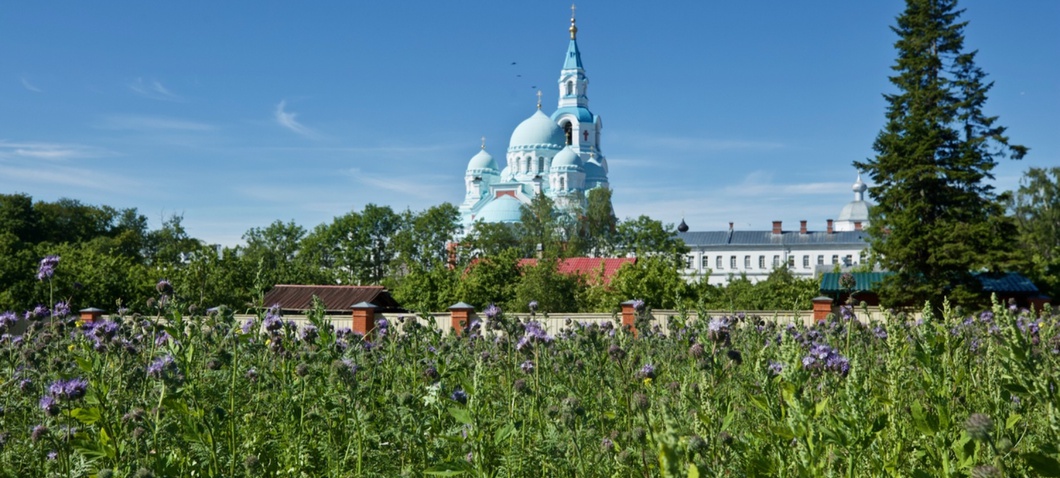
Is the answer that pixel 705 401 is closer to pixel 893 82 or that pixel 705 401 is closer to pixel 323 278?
pixel 893 82

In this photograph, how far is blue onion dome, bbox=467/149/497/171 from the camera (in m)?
98.9

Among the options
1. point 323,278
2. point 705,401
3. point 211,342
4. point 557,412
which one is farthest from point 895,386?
point 323,278

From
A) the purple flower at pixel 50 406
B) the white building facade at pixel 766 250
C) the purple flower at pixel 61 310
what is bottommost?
the purple flower at pixel 50 406

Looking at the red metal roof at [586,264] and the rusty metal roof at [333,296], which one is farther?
the red metal roof at [586,264]

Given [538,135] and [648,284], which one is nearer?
[648,284]

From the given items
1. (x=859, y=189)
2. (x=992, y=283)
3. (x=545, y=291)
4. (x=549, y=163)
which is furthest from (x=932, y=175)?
(x=859, y=189)

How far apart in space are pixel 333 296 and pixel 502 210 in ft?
167

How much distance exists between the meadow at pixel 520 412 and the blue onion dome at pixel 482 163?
92474mm

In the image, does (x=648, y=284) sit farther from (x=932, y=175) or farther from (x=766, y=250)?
(x=766, y=250)

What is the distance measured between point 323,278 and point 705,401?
2245 inches

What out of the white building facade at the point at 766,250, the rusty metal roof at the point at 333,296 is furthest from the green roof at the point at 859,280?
the white building facade at the point at 766,250

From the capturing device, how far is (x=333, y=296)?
35750mm

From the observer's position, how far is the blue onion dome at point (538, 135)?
308 feet

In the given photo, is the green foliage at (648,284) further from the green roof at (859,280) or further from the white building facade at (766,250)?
the white building facade at (766,250)
